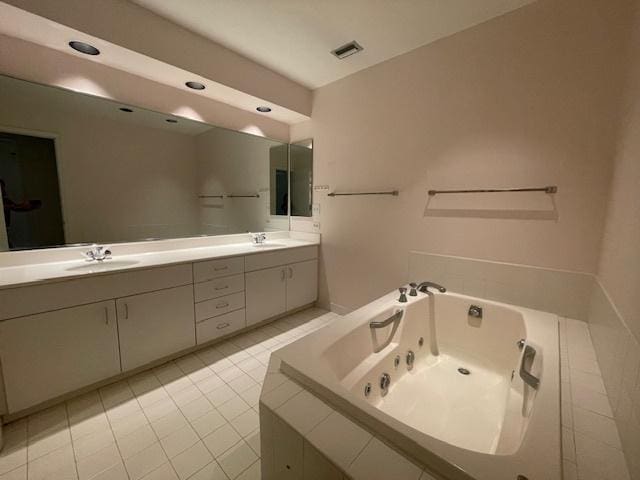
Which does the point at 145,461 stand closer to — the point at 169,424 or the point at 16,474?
the point at 169,424

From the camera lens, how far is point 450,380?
1526mm

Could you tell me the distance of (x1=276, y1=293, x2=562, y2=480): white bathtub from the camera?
0.66 meters

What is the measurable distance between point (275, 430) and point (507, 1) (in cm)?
243

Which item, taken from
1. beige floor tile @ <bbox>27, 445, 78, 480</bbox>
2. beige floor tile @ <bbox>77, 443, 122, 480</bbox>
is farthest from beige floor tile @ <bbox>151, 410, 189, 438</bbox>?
beige floor tile @ <bbox>27, 445, 78, 480</bbox>

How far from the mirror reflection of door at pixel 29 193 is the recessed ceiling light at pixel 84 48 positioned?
22.9 inches

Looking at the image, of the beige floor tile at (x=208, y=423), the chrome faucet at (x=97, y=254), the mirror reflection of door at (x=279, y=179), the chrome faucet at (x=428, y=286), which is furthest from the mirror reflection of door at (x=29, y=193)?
the chrome faucet at (x=428, y=286)

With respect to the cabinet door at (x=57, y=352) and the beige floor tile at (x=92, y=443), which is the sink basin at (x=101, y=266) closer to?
the cabinet door at (x=57, y=352)

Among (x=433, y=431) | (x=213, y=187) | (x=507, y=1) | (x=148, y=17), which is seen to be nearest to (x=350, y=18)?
(x=507, y=1)

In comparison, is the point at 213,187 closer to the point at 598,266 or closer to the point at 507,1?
the point at 507,1

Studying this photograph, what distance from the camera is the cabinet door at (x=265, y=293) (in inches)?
85.8

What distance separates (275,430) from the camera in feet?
2.65

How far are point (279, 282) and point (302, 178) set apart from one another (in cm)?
121

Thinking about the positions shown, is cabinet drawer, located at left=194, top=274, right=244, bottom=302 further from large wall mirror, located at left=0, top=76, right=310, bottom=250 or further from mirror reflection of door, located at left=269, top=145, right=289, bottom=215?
mirror reflection of door, located at left=269, top=145, right=289, bottom=215

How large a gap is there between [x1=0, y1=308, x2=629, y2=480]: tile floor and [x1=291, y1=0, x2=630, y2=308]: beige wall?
0.63 metres
